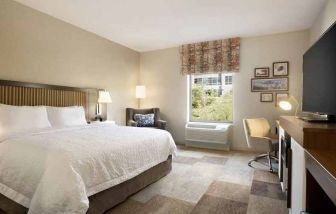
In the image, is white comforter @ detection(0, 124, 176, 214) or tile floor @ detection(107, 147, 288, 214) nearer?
white comforter @ detection(0, 124, 176, 214)

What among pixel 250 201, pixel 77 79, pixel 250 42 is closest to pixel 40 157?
pixel 250 201

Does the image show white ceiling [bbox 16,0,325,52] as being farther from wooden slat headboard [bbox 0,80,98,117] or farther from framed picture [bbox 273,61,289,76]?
wooden slat headboard [bbox 0,80,98,117]

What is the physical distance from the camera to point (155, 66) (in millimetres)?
5672

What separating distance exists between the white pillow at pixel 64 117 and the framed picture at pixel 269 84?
3602 mm

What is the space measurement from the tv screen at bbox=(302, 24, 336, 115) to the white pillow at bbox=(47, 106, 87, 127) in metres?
3.20

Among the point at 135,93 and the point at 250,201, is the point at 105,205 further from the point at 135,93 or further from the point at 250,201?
the point at 135,93

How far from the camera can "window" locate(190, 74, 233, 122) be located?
5.01 m

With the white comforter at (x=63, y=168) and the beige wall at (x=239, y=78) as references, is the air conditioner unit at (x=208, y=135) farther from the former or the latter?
the white comforter at (x=63, y=168)

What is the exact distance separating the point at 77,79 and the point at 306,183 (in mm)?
3991

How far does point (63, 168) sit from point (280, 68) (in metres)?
4.34

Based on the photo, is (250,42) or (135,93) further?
(135,93)

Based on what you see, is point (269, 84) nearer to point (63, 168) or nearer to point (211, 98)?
point (211, 98)

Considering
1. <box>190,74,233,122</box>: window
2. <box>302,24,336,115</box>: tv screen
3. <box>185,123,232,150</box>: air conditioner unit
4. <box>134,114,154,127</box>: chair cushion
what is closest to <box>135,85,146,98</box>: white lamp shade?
<box>134,114,154,127</box>: chair cushion

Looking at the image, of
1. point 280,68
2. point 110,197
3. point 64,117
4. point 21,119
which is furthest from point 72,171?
point 280,68
